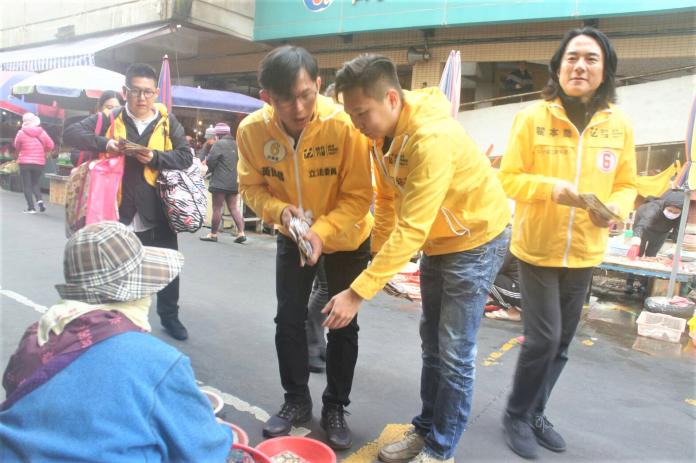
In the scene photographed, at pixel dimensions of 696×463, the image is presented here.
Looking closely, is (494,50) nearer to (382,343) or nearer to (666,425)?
(382,343)

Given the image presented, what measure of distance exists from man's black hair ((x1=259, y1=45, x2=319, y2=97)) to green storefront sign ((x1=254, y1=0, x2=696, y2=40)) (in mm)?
8941

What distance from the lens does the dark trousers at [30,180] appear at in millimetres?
10359

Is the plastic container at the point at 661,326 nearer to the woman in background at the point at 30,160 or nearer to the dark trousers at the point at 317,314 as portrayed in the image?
the dark trousers at the point at 317,314

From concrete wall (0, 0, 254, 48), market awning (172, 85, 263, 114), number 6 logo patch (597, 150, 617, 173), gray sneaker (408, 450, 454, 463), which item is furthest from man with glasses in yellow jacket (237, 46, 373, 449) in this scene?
concrete wall (0, 0, 254, 48)

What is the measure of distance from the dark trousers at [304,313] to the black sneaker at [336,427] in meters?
0.05

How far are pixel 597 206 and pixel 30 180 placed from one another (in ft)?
36.2

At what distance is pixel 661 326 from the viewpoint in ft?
17.2

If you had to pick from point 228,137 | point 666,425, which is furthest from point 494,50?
point 666,425

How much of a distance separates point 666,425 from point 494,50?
9383mm

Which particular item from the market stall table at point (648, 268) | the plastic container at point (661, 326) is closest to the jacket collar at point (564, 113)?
the plastic container at point (661, 326)

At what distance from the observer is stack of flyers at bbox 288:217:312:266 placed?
7.98 feet

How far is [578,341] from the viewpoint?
4.95m

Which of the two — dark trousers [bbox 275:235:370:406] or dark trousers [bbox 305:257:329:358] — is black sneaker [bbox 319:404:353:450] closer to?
dark trousers [bbox 275:235:370:406]

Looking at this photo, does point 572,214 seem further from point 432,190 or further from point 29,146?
point 29,146
